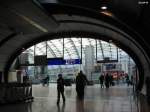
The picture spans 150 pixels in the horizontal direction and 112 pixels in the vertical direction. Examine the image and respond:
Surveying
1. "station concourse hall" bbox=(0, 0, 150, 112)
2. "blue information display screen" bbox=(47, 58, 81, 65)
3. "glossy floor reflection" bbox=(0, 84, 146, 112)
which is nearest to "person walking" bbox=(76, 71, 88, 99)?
"station concourse hall" bbox=(0, 0, 150, 112)

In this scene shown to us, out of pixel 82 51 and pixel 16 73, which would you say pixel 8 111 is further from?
pixel 82 51

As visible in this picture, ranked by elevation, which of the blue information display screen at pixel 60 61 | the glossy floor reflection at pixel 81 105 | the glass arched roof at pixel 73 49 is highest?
the glass arched roof at pixel 73 49

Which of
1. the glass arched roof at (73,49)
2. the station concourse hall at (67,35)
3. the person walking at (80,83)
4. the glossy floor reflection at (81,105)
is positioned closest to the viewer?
the glossy floor reflection at (81,105)

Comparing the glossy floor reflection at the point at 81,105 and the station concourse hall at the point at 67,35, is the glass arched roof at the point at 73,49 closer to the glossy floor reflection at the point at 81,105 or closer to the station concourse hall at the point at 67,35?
the station concourse hall at the point at 67,35

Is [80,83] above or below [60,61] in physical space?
below

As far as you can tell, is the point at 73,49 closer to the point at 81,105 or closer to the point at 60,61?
the point at 60,61

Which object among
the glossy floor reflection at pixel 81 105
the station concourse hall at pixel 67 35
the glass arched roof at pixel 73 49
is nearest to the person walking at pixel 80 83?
the station concourse hall at pixel 67 35

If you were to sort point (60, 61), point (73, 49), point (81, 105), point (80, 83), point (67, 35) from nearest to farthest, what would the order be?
point (81, 105), point (80, 83), point (67, 35), point (60, 61), point (73, 49)

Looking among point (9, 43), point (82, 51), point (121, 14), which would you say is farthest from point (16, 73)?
point (121, 14)

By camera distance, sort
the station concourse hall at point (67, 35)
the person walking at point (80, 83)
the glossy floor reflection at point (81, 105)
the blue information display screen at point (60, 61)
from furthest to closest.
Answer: the blue information display screen at point (60, 61)
the person walking at point (80, 83)
the station concourse hall at point (67, 35)
the glossy floor reflection at point (81, 105)

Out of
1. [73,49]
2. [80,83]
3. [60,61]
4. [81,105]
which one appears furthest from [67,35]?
[81,105]

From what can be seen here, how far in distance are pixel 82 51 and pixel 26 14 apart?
33699 mm

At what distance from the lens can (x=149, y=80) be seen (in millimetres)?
18594

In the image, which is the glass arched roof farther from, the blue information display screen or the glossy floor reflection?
the glossy floor reflection
